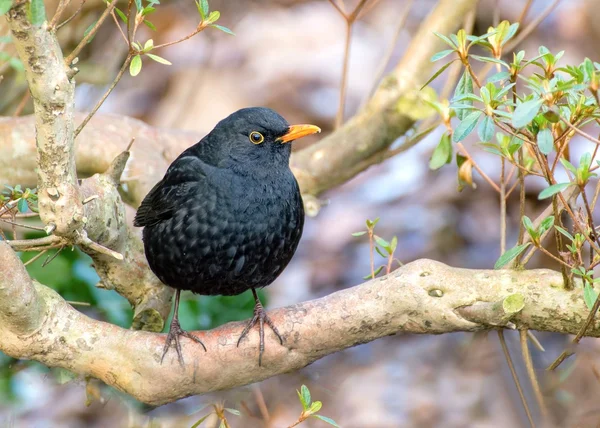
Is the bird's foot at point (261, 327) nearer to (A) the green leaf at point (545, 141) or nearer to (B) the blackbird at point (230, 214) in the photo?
(B) the blackbird at point (230, 214)

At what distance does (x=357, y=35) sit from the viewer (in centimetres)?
731

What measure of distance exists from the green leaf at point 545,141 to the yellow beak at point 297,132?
1207mm

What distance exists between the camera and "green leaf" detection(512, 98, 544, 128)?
5.49ft

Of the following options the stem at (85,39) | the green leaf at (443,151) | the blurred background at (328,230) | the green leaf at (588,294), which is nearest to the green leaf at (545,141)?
the green leaf at (588,294)

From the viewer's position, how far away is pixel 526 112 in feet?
5.56

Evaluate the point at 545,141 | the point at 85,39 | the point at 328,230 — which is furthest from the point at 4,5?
the point at 328,230

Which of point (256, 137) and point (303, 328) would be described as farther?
point (256, 137)

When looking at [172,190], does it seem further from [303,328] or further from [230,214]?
[303,328]

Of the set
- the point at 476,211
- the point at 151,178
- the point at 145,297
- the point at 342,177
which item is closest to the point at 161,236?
the point at 145,297

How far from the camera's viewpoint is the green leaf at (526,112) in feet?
5.49

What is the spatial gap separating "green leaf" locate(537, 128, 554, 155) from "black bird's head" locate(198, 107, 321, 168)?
51.1 inches

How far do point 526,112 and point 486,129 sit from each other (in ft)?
0.89

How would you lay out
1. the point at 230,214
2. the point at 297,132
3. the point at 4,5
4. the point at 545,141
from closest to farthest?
the point at 4,5
the point at 545,141
the point at 230,214
the point at 297,132

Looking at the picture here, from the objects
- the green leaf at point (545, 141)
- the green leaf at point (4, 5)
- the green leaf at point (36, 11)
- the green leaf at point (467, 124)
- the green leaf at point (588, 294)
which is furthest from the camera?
the green leaf at point (588, 294)
